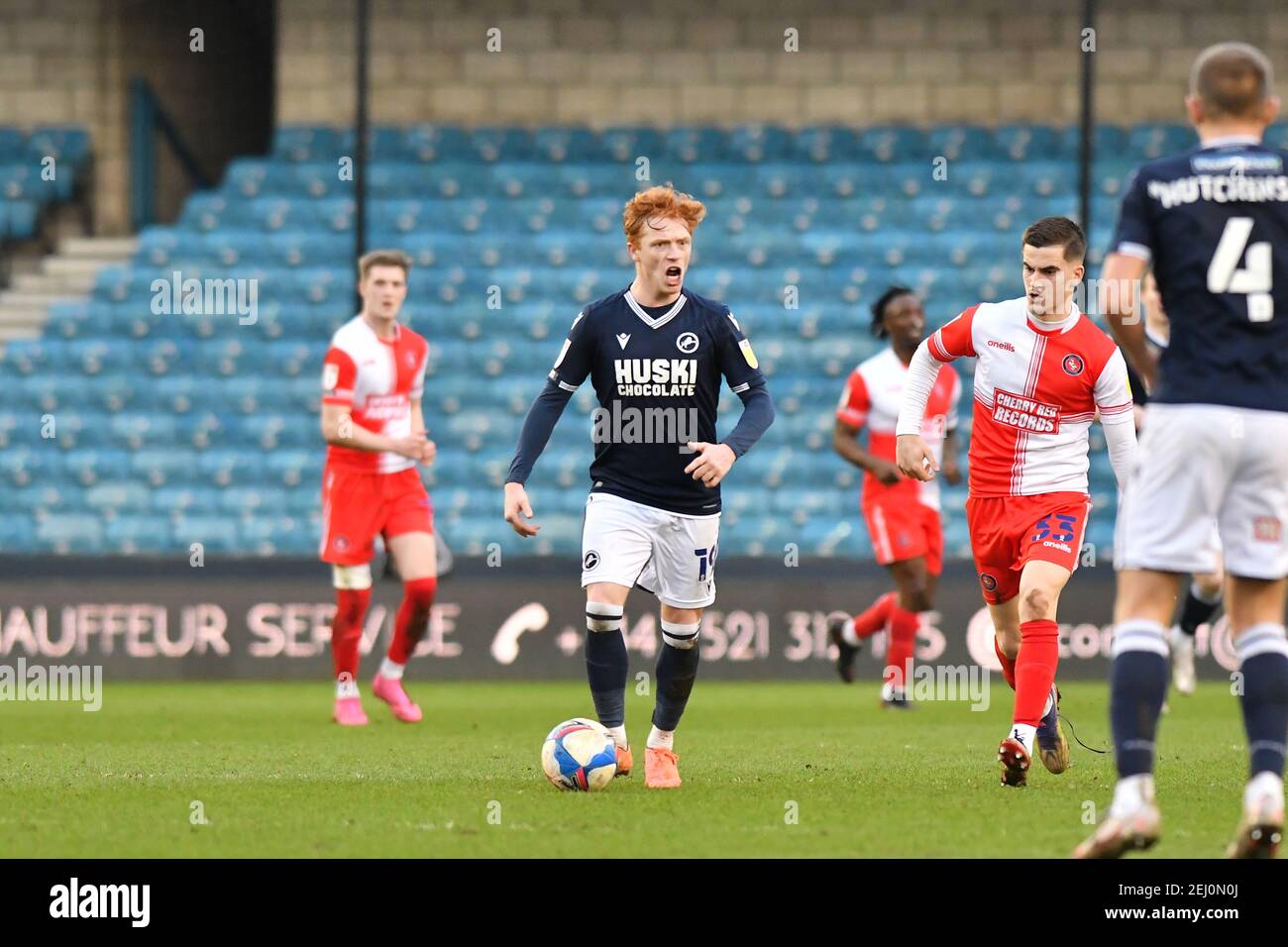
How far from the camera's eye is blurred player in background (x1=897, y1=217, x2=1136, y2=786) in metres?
7.46

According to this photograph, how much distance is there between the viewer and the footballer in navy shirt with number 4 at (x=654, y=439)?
292 inches

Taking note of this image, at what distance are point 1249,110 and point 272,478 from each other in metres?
11.7

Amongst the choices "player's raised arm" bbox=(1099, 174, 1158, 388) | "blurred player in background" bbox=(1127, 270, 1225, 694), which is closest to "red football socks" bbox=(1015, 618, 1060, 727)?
"player's raised arm" bbox=(1099, 174, 1158, 388)

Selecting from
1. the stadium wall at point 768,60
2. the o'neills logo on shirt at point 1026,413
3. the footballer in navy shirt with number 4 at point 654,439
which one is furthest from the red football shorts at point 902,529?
the stadium wall at point 768,60

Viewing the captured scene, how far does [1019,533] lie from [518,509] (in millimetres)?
1876

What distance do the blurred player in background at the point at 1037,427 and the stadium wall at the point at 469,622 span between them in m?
5.99

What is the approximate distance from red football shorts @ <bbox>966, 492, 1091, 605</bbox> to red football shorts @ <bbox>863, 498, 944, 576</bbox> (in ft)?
12.5

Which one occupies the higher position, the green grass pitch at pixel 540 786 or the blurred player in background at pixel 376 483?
the blurred player in background at pixel 376 483

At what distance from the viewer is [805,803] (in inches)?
272

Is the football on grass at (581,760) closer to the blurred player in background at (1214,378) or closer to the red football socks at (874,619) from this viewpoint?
the blurred player in background at (1214,378)

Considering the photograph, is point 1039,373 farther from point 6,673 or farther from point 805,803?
point 6,673

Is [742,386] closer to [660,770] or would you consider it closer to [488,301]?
[660,770]

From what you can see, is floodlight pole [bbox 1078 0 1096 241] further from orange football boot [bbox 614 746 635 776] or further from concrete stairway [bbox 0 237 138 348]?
concrete stairway [bbox 0 237 138 348]

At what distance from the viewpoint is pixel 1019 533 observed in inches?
302
